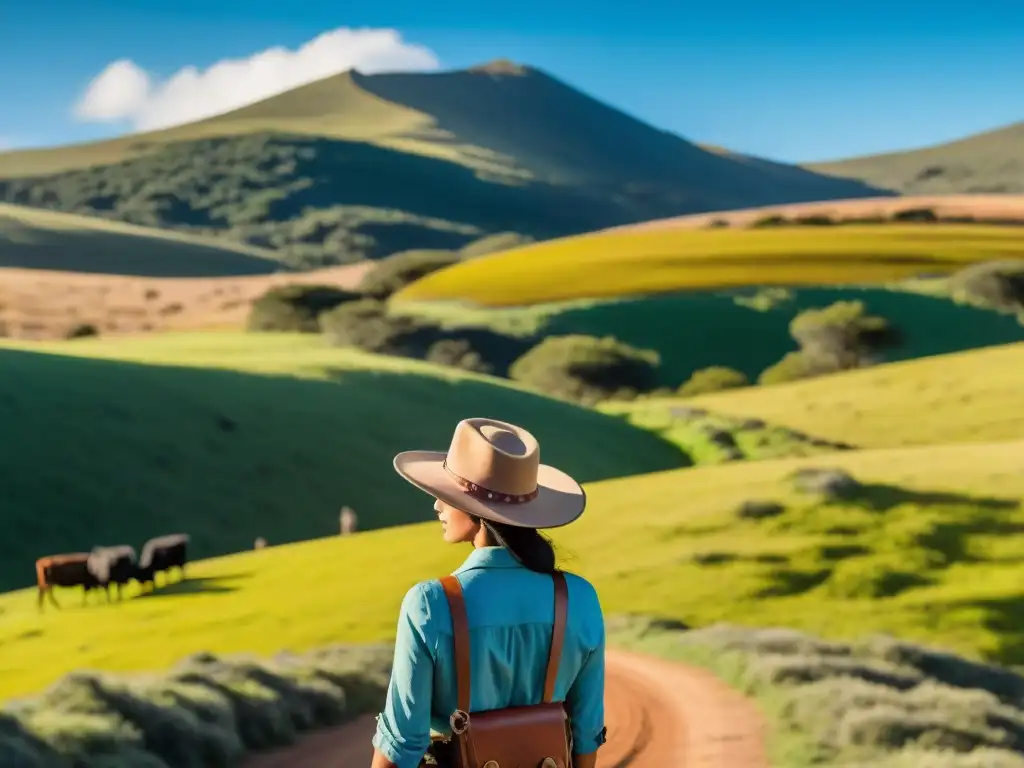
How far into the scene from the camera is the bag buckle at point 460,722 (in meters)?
4.52

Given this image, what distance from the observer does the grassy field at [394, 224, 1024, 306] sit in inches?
3140

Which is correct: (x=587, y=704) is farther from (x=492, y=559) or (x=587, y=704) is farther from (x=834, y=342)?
(x=834, y=342)

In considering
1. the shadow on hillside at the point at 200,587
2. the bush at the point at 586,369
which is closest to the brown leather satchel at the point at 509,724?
the shadow on hillside at the point at 200,587

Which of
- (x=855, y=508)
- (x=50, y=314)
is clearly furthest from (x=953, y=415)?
(x=50, y=314)

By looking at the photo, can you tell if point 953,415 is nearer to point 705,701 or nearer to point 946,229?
point 705,701

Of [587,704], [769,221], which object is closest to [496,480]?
[587,704]

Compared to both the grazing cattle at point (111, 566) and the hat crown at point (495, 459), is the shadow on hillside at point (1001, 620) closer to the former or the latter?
the grazing cattle at point (111, 566)

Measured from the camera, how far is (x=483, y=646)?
4.52m

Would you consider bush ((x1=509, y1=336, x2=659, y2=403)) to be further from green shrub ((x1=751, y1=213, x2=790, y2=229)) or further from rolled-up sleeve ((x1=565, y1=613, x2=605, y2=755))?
green shrub ((x1=751, y1=213, x2=790, y2=229))

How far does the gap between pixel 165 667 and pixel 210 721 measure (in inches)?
165

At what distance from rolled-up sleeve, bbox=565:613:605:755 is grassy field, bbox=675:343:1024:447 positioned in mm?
32971

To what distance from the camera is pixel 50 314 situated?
3578 inches

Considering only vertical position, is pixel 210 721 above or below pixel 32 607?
above

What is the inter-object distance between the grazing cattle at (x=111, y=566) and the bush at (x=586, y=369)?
40.7m
